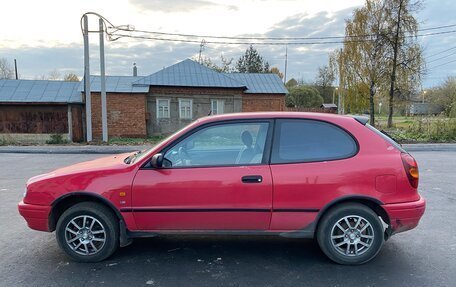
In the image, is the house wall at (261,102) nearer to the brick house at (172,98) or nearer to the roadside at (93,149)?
the brick house at (172,98)

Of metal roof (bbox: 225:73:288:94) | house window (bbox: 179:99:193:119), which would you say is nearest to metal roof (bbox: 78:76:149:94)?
house window (bbox: 179:99:193:119)

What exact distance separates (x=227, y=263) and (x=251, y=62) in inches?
1945

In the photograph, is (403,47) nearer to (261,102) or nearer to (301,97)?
(261,102)

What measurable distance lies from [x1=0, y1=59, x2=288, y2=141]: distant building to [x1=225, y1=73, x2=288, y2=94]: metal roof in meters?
0.07

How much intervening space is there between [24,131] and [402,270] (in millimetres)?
21755

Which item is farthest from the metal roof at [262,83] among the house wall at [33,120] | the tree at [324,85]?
the tree at [324,85]

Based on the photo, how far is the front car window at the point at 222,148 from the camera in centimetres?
351

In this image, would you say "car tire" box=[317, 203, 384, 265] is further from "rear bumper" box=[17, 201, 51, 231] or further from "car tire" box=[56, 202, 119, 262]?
"rear bumper" box=[17, 201, 51, 231]

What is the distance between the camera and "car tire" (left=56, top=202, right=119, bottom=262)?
3.53 metres

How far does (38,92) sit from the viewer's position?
2097cm

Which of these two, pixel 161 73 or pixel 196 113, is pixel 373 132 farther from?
pixel 161 73

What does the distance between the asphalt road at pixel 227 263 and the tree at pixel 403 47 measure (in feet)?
75.4

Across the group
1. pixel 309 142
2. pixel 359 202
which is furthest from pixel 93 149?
pixel 359 202

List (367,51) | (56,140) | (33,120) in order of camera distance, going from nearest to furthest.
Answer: (56,140) → (33,120) → (367,51)
